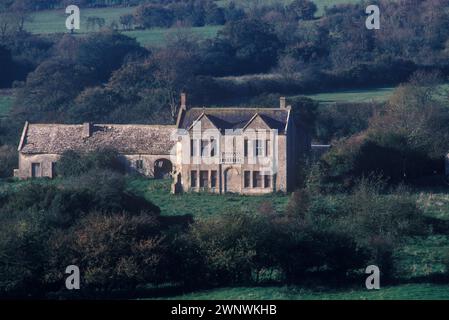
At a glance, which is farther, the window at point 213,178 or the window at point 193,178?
the window at point 193,178

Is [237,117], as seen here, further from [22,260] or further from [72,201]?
[22,260]

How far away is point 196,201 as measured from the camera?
54.6 metres

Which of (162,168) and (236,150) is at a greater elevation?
(236,150)

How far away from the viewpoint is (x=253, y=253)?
41.1 m

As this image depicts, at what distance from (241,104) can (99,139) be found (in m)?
19.8

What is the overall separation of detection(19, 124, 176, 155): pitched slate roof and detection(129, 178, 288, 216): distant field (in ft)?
10.2

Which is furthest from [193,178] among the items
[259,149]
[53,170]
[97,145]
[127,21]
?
[127,21]

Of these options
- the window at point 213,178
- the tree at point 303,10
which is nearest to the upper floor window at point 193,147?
the window at point 213,178

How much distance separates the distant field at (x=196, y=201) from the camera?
51625 mm

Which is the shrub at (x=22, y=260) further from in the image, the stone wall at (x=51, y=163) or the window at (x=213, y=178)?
the stone wall at (x=51, y=163)

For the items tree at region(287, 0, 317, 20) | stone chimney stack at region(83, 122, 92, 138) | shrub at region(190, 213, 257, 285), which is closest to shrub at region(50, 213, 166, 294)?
shrub at region(190, 213, 257, 285)

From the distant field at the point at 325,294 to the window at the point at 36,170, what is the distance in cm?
2357

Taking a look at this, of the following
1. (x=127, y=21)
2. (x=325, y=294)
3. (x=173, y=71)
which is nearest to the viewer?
(x=325, y=294)
